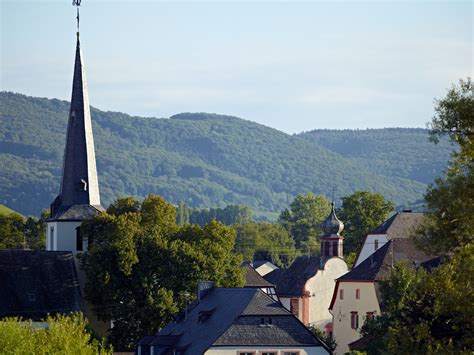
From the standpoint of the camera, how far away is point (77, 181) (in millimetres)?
97312

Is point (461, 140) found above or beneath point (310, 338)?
above

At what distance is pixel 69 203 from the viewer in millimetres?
97062

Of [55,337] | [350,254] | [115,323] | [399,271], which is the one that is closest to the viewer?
[55,337]

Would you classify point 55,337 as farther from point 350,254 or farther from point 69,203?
point 350,254

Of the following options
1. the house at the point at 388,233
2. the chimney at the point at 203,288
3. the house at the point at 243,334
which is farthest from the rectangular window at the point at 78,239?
the house at the point at 388,233

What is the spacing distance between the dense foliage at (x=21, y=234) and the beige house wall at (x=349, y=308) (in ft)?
170

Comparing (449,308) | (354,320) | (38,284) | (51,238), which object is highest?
(51,238)

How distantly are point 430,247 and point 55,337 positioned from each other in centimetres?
2707

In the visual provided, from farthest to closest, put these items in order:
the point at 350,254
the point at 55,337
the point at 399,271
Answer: the point at 350,254, the point at 399,271, the point at 55,337

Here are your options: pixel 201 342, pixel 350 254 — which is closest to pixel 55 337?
pixel 201 342

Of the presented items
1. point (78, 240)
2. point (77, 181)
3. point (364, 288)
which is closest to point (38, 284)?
point (78, 240)

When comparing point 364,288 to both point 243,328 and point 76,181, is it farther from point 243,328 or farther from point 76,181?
point 76,181

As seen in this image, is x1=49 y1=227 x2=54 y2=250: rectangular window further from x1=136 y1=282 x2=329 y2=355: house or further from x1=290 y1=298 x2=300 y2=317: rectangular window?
x1=290 y1=298 x2=300 y2=317: rectangular window

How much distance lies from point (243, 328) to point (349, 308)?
17640mm
